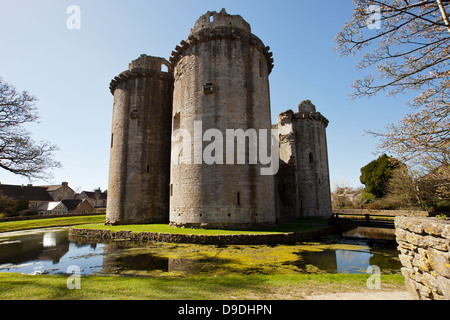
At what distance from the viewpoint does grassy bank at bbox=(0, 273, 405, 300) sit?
4.29 meters

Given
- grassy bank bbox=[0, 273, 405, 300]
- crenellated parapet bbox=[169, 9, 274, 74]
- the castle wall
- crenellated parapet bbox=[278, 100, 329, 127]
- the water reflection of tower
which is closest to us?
grassy bank bbox=[0, 273, 405, 300]

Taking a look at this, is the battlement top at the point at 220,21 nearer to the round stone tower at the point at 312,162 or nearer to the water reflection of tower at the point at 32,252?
the round stone tower at the point at 312,162

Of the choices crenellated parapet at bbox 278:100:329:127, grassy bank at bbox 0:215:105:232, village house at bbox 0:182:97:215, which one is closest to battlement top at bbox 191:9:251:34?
crenellated parapet at bbox 278:100:329:127

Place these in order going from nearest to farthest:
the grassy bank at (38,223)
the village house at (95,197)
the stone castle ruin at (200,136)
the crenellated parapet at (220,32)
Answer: the stone castle ruin at (200,136) < the crenellated parapet at (220,32) < the grassy bank at (38,223) < the village house at (95,197)

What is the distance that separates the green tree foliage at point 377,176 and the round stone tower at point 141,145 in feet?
97.9

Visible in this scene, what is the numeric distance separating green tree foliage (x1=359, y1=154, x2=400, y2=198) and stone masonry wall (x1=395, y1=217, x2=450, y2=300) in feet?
110

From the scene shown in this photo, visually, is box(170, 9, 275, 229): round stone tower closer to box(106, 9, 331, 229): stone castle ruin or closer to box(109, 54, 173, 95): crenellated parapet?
box(106, 9, 331, 229): stone castle ruin

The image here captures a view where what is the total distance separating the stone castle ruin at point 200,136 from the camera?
14695mm

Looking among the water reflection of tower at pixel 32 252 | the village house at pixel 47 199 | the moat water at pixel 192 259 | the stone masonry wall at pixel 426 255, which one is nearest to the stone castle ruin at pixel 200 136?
the moat water at pixel 192 259

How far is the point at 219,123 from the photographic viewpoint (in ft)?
49.9

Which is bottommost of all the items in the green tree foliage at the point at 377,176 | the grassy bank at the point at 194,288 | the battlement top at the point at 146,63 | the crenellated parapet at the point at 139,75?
the grassy bank at the point at 194,288

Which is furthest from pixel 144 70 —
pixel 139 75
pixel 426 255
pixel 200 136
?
pixel 426 255
